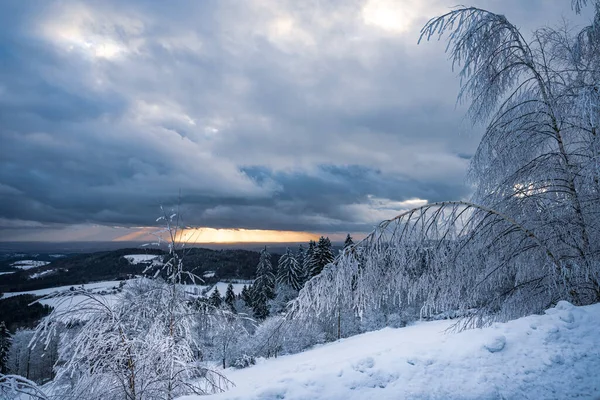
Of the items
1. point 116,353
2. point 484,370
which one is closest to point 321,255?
point 116,353

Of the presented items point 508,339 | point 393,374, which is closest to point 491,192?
point 508,339

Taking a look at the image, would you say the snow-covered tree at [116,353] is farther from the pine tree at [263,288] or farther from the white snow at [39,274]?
the white snow at [39,274]

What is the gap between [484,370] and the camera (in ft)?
11.7

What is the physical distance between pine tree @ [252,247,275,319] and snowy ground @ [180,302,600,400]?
41368 millimetres

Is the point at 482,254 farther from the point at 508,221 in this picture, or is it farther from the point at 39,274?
the point at 39,274

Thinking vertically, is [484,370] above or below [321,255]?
above

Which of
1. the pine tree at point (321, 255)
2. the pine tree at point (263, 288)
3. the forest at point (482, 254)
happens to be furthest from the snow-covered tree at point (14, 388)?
the pine tree at point (263, 288)

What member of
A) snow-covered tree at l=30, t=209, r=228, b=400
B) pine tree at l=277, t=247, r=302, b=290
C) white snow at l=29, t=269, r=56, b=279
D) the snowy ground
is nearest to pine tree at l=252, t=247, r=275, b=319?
pine tree at l=277, t=247, r=302, b=290

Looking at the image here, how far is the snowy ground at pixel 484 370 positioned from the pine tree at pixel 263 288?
136 ft

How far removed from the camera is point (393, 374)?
3732 millimetres

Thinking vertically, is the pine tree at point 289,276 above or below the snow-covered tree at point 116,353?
below

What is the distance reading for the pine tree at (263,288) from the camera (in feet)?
142

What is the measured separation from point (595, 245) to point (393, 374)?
3.41 metres

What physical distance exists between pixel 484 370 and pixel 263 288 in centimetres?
4270
